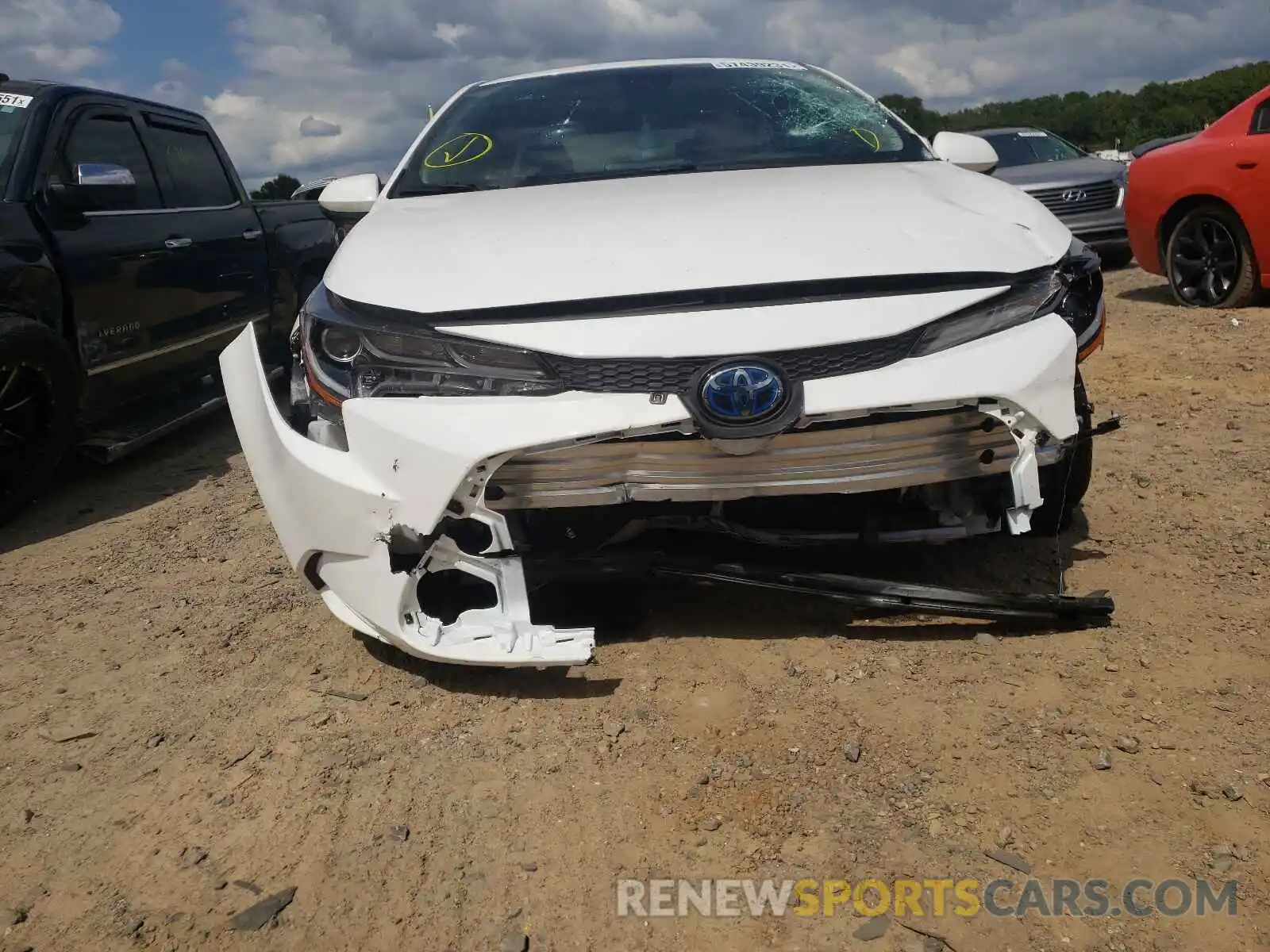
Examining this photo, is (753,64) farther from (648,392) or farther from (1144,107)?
(1144,107)

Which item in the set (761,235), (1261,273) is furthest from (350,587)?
(1261,273)

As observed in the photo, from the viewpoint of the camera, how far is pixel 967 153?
3408mm

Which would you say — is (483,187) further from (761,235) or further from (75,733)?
(75,733)

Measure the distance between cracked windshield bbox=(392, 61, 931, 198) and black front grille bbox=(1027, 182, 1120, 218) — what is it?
22.7 ft

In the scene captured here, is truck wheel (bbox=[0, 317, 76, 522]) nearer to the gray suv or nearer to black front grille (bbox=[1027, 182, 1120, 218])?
the gray suv

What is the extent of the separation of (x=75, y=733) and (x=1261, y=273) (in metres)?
6.98

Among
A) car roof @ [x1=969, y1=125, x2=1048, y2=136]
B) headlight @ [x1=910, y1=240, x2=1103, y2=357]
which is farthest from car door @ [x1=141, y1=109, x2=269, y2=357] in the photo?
car roof @ [x1=969, y1=125, x2=1048, y2=136]

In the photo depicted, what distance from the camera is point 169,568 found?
12.0 ft

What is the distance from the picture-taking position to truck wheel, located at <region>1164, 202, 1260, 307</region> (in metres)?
6.70

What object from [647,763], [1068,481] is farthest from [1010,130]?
[647,763]

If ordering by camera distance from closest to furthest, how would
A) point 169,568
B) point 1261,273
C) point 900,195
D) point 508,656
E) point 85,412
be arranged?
point 508,656, point 900,195, point 169,568, point 85,412, point 1261,273

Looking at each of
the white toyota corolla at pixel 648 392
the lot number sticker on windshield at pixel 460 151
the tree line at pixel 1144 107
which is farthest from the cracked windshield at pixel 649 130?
the tree line at pixel 1144 107

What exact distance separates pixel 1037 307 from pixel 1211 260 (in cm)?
558

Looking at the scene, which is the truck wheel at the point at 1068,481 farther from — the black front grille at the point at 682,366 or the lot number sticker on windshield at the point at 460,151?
the lot number sticker on windshield at the point at 460,151
